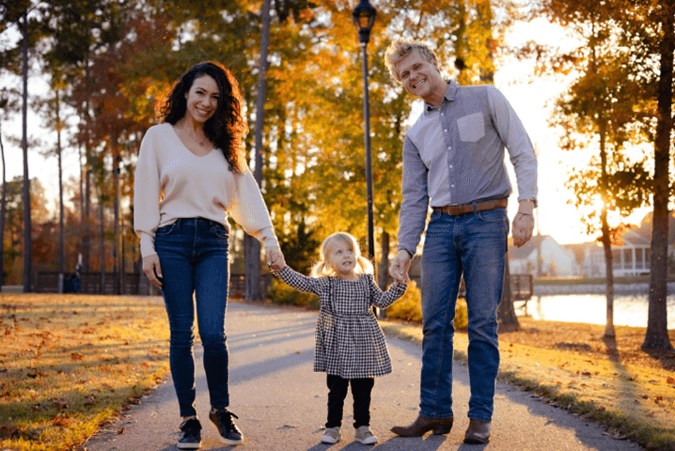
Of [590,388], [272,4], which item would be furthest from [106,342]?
[272,4]

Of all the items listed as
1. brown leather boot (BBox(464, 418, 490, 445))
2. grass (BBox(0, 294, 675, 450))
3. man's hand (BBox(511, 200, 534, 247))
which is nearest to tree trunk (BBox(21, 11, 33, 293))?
grass (BBox(0, 294, 675, 450))

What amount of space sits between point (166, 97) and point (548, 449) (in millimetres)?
2919

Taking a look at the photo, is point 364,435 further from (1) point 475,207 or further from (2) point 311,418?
(1) point 475,207

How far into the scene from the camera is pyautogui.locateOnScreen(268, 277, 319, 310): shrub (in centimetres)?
2142

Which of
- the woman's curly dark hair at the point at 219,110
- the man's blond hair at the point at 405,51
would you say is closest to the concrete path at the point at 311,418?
the woman's curly dark hair at the point at 219,110

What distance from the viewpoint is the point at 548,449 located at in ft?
13.6

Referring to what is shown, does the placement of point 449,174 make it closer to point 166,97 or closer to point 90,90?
point 166,97

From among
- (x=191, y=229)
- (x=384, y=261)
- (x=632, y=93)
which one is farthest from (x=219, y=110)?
(x=384, y=261)

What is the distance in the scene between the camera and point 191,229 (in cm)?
420

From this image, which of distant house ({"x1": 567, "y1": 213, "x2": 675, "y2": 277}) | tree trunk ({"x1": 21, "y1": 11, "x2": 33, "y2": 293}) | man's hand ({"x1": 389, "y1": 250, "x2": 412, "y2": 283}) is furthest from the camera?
distant house ({"x1": 567, "y1": 213, "x2": 675, "y2": 277})

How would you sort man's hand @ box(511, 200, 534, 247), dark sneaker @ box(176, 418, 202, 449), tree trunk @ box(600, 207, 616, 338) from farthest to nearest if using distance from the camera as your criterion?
tree trunk @ box(600, 207, 616, 338) < man's hand @ box(511, 200, 534, 247) < dark sneaker @ box(176, 418, 202, 449)

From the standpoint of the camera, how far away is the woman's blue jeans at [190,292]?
4184 mm

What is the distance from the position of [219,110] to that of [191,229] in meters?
0.75

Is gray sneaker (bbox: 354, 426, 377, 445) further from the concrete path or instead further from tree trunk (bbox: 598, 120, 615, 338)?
tree trunk (bbox: 598, 120, 615, 338)
